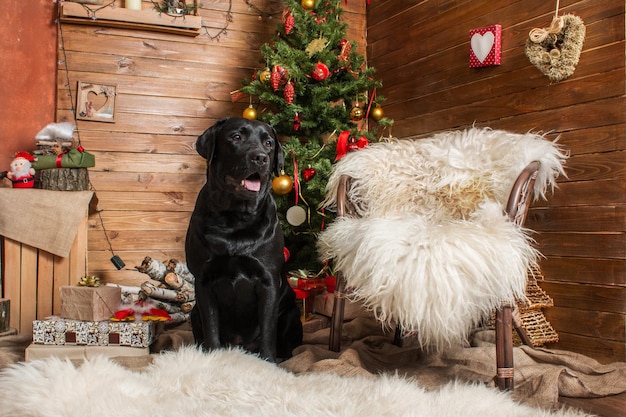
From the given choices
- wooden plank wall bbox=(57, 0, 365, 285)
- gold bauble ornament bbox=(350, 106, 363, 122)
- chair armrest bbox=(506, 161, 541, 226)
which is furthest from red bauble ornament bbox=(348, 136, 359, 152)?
chair armrest bbox=(506, 161, 541, 226)

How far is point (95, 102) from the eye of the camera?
340cm

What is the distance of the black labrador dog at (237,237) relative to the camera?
201cm

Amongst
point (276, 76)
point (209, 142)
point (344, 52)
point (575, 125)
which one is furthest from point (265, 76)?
point (575, 125)

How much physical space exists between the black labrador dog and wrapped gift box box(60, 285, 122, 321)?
454 millimetres

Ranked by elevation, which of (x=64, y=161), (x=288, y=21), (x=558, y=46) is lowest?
(x=64, y=161)

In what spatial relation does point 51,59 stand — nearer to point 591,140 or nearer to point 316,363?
point 316,363

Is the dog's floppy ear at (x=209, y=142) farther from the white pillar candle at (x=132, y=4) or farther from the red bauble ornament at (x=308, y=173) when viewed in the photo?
the white pillar candle at (x=132, y=4)

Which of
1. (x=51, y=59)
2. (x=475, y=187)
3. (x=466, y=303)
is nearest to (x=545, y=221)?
(x=475, y=187)

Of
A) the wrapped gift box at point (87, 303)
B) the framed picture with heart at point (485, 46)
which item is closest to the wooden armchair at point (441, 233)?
the framed picture with heart at point (485, 46)

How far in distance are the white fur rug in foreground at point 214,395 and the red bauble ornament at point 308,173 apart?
5.00ft

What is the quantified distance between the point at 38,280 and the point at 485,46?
8.28 feet

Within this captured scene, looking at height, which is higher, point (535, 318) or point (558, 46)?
point (558, 46)

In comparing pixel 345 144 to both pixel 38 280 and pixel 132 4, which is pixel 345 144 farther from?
pixel 38 280

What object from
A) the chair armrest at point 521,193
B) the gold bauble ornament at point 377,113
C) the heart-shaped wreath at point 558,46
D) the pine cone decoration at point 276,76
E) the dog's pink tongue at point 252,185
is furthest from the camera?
the gold bauble ornament at point 377,113
